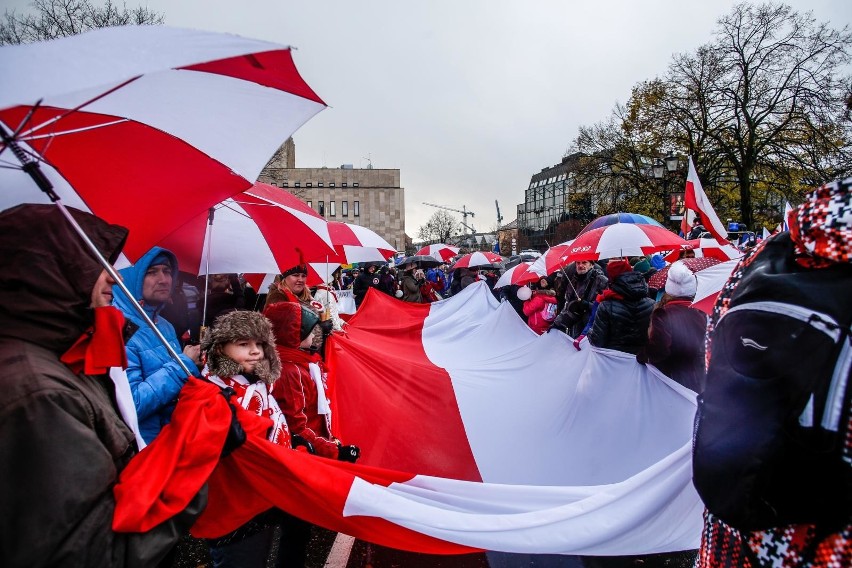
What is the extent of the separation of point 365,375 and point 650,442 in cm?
254

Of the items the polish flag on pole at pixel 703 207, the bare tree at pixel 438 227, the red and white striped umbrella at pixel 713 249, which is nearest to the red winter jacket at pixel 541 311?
the red and white striped umbrella at pixel 713 249

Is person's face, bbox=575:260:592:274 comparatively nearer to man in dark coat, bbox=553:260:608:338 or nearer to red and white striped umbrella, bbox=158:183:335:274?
man in dark coat, bbox=553:260:608:338

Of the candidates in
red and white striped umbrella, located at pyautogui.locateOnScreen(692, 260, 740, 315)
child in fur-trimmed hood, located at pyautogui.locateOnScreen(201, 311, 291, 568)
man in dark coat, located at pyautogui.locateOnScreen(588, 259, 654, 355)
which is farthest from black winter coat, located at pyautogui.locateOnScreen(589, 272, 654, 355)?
child in fur-trimmed hood, located at pyautogui.locateOnScreen(201, 311, 291, 568)

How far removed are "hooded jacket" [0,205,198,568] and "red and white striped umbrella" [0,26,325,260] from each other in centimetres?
41

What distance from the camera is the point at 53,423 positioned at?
4.58ft

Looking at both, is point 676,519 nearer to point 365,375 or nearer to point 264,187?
point 365,375

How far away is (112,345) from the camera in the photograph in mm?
1655

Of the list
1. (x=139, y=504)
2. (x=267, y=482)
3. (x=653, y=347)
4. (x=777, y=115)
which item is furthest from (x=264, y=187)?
(x=777, y=115)

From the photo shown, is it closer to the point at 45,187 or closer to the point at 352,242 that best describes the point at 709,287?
the point at 45,187

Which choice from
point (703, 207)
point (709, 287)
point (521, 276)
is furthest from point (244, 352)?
point (521, 276)

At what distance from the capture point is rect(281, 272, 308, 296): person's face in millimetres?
5648

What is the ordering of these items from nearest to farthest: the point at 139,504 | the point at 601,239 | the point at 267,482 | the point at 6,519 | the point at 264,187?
the point at 6,519 → the point at 139,504 → the point at 267,482 → the point at 264,187 → the point at 601,239

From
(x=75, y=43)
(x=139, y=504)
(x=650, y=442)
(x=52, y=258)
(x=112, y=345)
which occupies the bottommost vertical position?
(x=650, y=442)

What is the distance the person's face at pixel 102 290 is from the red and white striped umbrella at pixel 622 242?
538 cm
